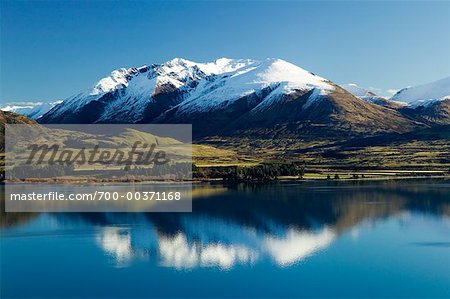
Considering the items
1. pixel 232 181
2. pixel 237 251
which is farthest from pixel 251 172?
pixel 237 251

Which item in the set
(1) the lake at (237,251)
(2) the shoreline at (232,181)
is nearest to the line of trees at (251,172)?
(2) the shoreline at (232,181)

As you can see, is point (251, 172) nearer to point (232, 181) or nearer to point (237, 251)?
point (232, 181)

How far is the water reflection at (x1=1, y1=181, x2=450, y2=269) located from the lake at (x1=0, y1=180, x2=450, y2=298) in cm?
14

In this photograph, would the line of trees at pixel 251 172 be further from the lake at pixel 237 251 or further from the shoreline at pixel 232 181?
the lake at pixel 237 251

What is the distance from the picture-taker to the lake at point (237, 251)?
41.2 metres

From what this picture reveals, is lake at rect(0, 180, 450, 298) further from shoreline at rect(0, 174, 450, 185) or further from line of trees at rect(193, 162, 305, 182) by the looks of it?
line of trees at rect(193, 162, 305, 182)

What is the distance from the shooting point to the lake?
135ft

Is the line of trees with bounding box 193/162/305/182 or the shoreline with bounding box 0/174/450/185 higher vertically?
the line of trees with bounding box 193/162/305/182

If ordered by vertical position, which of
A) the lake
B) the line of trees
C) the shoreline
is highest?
the line of trees

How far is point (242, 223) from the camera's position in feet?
234

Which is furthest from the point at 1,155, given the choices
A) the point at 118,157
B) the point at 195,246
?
the point at 195,246

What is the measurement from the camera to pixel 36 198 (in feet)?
320

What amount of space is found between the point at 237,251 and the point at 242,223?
1766cm

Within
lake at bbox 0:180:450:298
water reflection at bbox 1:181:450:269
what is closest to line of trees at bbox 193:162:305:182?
water reflection at bbox 1:181:450:269
